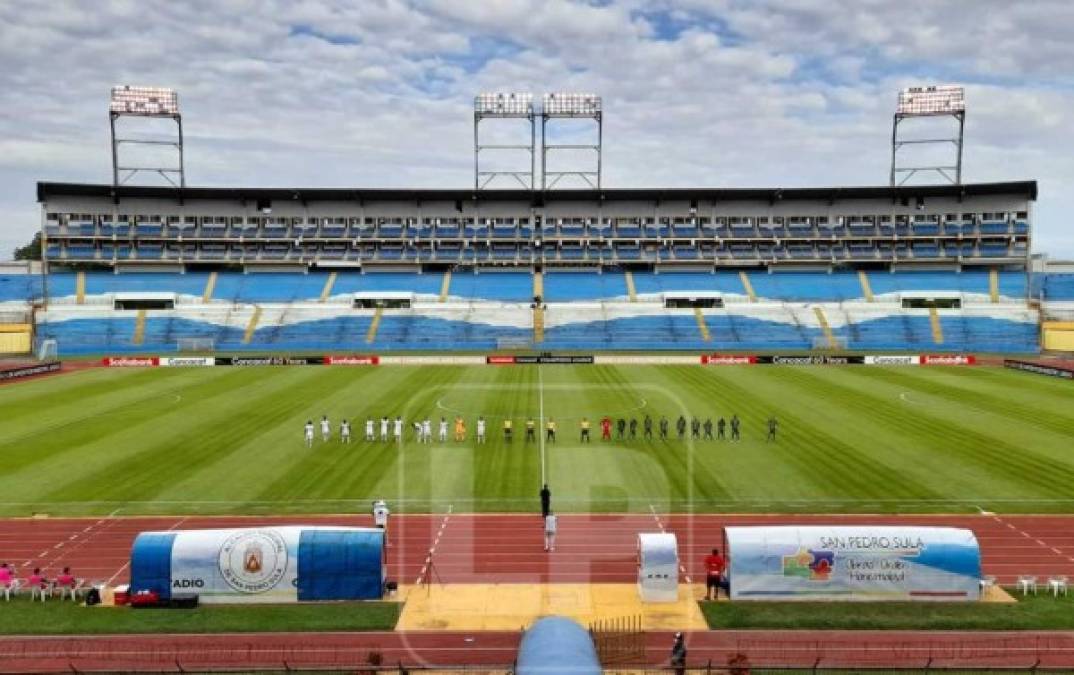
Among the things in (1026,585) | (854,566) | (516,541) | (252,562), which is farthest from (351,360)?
(1026,585)

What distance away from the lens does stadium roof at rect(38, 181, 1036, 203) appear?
288 feet

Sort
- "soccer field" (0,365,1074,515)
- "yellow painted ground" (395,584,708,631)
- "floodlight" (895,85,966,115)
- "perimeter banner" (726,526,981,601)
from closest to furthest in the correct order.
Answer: "yellow painted ground" (395,584,708,631) < "perimeter banner" (726,526,981,601) < "soccer field" (0,365,1074,515) < "floodlight" (895,85,966,115)

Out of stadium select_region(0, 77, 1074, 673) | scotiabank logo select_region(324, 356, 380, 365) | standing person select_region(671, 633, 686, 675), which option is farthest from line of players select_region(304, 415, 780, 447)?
scotiabank logo select_region(324, 356, 380, 365)

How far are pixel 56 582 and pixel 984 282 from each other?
86.8m

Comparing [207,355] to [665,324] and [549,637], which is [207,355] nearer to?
[665,324]

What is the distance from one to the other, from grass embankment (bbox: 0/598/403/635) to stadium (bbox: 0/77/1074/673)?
88 millimetres

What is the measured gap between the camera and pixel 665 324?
7900 centimetres

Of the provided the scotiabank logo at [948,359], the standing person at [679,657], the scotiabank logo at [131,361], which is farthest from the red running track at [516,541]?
the scotiabank logo at [948,359]

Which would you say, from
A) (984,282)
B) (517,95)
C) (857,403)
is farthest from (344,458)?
(984,282)

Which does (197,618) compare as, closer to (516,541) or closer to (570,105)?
(516,541)

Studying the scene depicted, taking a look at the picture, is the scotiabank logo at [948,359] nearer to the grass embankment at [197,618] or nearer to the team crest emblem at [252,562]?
the grass embankment at [197,618]

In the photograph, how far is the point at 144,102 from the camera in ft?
290

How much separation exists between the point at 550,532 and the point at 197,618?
839 centimetres

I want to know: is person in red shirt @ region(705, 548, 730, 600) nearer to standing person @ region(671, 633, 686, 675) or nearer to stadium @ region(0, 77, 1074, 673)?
stadium @ region(0, 77, 1074, 673)
